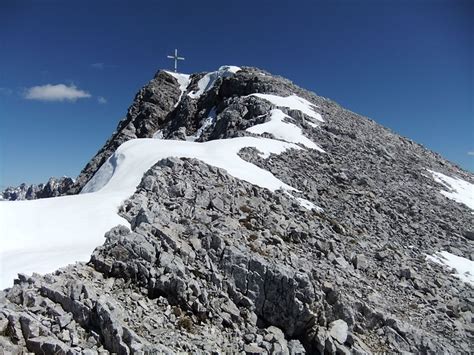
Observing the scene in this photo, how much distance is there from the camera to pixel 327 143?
4588cm

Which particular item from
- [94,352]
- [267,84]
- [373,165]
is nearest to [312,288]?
[94,352]

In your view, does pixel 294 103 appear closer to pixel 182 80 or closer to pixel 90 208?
pixel 90 208

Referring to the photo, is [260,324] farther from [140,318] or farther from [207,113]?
[207,113]

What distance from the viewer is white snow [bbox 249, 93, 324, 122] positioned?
56.6m

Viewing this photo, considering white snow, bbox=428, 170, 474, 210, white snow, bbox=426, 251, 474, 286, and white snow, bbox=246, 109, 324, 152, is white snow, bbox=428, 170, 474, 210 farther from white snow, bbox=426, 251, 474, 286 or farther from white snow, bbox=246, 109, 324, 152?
white snow, bbox=246, 109, 324, 152

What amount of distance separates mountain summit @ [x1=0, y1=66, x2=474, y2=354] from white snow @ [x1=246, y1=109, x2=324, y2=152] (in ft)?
9.28

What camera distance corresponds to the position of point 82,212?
20.7 m

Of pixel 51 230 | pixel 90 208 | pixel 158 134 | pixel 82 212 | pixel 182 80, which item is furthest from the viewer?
pixel 182 80

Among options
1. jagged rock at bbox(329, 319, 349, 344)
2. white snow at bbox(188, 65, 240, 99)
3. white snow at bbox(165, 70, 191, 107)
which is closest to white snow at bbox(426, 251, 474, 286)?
jagged rock at bbox(329, 319, 349, 344)

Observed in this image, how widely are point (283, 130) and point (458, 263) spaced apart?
77.9 feet

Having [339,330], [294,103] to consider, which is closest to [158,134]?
[294,103]

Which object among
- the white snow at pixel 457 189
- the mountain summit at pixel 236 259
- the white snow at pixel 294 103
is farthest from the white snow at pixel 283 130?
the white snow at pixel 457 189

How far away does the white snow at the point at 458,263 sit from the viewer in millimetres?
27203

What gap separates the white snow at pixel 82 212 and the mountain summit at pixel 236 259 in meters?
0.11
